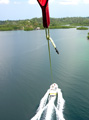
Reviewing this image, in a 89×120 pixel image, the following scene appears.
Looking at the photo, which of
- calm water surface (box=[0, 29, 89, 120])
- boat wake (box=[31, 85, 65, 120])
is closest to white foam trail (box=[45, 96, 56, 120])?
boat wake (box=[31, 85, 65, 120])

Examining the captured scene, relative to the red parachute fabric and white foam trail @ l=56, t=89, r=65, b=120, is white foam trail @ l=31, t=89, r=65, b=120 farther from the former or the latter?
the red parachute fabric

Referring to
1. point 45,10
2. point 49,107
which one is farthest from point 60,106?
point 45,10

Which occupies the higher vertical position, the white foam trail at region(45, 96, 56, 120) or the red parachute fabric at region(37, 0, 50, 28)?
the red parachute fabric at region(37, 0, 50, 28)

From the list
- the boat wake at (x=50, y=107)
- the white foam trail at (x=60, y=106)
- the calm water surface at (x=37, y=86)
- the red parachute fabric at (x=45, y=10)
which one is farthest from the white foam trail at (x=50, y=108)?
the red parachute fabric at (x=45, y=10)

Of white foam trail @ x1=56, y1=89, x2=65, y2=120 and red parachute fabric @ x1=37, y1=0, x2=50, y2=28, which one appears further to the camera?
white foam trail @ x1=56, y1=89, x2=65, y2=120

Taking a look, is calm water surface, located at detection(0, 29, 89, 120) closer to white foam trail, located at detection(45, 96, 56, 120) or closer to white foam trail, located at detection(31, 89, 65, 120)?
white foam trail, located at detection(31, 89, 65, 120)

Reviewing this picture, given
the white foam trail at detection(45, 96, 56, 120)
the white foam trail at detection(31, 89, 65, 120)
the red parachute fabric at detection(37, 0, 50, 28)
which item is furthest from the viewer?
the white foam trail at detection(31, 89, 65, 120)

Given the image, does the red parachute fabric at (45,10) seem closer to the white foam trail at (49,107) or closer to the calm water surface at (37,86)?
the white foam trail at (49,107)

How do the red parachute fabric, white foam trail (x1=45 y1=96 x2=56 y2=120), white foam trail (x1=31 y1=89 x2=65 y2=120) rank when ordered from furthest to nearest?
white foam trail (x1=31 y1=89 x2=65 y2=120), white foam trail (x1=45 y1=96 x2=56 y2=120), the red parachute fabric

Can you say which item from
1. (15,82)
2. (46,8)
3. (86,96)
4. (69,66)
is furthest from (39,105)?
(46,8)

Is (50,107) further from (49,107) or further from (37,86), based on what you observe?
(37,86)
